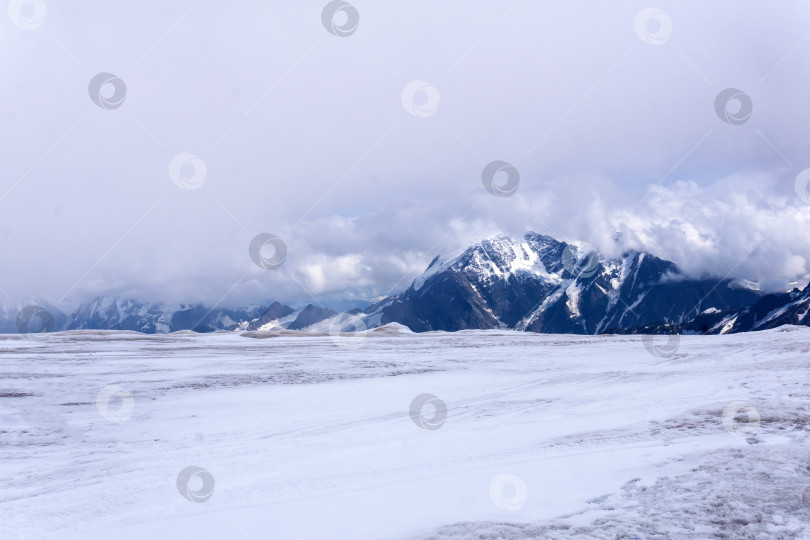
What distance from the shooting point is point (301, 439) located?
14.5m

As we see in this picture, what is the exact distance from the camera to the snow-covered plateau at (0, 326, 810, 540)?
8.53m

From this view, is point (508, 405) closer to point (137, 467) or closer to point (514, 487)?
point (514, 487)

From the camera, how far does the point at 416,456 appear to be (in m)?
12.4

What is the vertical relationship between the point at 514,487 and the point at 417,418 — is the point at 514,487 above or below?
below


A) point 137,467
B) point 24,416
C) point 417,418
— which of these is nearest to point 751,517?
point 417,418

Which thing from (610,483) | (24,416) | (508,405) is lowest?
(610,483)

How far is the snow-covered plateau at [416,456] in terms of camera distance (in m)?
8.53

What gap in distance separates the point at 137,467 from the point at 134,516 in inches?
128

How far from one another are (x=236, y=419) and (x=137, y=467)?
518cm

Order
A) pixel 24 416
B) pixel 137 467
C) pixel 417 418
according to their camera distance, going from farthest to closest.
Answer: pixel 24 416 < pixel 417 418 < pixel 137 467

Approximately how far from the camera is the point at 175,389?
23734 millimetres

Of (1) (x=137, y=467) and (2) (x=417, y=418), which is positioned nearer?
(1) (x=137, y=467)

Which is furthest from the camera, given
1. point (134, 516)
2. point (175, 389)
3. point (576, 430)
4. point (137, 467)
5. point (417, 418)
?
point (175, 389)

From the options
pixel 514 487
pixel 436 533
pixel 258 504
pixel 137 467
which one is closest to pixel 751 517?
pixel 514 487
